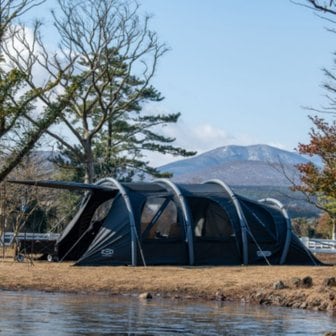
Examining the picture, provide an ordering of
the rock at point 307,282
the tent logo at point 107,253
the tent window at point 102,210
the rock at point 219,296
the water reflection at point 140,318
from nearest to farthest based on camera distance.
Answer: the water reflection at point 140,318 → the rock at point 219,296 → the rock at point 307,282 → the tent logo at point 107,253 → the tent window at point 102,210

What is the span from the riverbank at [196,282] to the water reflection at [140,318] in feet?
3.03

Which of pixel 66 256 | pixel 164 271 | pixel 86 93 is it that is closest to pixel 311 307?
pixel 164 271

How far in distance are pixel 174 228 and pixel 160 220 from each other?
45 centimetres

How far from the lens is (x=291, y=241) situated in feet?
84.9

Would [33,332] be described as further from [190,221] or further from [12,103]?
[190,221]

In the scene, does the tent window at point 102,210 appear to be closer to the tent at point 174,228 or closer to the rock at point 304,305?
the tent at point 174,228

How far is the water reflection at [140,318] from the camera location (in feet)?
43.3

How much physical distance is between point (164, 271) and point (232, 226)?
370cm

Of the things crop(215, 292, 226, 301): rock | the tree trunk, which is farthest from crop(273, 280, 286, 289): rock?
the tree trunk

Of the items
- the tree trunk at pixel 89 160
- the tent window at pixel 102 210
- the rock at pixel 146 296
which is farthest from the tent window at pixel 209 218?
the tree trunk at pixel 89 160

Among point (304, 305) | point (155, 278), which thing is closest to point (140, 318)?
point (304, 305)

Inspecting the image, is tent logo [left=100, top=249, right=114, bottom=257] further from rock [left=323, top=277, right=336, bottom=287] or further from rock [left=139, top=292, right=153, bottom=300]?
rock [left=323, top=277, right=336, bottom=287]

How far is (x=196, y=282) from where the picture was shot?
19.8 meters

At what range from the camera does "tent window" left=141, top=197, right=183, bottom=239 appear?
24.3 meters
